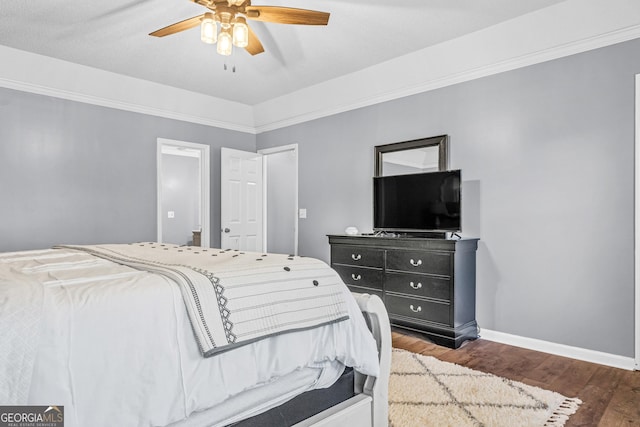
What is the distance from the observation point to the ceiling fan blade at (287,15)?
2.52 metres

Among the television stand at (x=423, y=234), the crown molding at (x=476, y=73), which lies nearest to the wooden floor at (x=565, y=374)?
the television stand at (x=423, y=234)

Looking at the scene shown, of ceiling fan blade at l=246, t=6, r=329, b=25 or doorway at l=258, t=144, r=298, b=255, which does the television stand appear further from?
doorway at l=258, t=144, r=298, b=255

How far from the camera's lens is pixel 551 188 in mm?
3195

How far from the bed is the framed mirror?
2.44 meters

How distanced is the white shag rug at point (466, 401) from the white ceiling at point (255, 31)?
2.74 metres

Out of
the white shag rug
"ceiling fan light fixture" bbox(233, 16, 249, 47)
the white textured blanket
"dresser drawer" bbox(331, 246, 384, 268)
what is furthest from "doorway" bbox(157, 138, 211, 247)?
the white textured blanket

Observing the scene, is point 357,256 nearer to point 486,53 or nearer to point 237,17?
point 486,53

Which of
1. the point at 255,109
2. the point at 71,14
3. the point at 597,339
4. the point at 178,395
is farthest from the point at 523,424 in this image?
the point at 255,109

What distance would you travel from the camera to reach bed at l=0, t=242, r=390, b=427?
3.43ft

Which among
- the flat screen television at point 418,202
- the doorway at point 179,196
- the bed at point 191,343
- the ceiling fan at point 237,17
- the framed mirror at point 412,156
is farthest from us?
the doorway at point 179,196

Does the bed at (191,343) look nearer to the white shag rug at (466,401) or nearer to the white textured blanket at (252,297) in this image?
the white textured blanket at (252,297)

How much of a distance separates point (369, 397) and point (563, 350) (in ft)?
7.25

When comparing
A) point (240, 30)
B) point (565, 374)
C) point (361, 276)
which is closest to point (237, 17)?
point (240, 30)

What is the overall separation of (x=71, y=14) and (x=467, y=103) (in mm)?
3475
